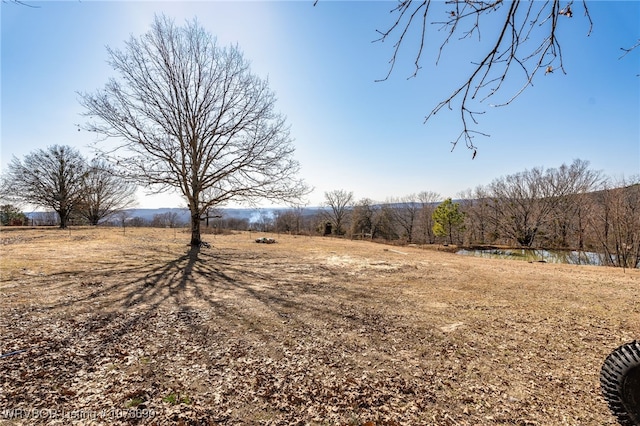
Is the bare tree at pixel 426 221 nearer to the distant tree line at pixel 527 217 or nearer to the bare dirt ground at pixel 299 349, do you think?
the distant tree line at pixel 527 217

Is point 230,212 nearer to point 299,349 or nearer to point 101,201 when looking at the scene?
point 101,201

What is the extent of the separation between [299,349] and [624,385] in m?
3.37

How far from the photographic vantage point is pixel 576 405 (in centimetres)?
267

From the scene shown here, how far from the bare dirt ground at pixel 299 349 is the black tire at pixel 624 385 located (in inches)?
7.2

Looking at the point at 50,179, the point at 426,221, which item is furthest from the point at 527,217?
the point at 50,179

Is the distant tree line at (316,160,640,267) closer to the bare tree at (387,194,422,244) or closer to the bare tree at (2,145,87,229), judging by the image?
the bare tree at (387,194,422,244)

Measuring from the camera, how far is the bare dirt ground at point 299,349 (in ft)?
8.34

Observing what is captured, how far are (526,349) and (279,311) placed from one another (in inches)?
156

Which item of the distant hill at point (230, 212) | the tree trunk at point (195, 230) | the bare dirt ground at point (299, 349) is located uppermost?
the distant hill at point (230, 212)

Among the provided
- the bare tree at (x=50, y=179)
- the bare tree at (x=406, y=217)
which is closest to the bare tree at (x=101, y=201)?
the bare tree at (x=50, y=179)

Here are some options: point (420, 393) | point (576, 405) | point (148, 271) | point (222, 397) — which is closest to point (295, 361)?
point (222, 397)

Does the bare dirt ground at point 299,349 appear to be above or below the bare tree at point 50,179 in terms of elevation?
below

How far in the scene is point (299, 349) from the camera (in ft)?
12.1

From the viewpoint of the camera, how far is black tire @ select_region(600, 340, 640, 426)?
2.39m
